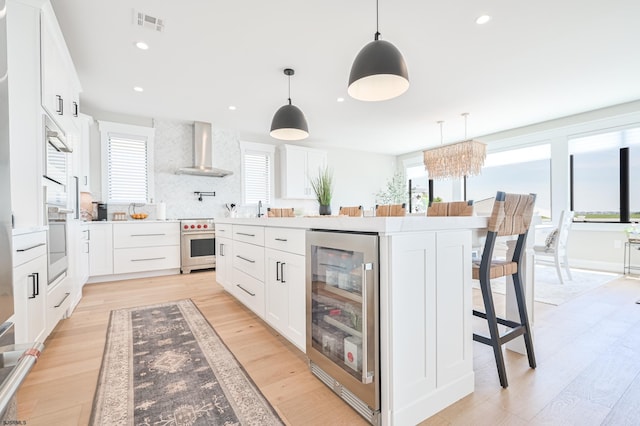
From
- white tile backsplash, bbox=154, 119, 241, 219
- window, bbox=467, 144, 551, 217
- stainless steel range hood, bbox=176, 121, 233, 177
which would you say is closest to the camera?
white tile backsplash, bbox=154, 119, 241, 219

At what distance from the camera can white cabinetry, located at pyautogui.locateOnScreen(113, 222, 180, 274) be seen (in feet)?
13.9

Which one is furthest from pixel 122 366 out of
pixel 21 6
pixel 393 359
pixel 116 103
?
pixel 116 103

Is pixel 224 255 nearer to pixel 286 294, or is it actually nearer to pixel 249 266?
pixel 249 266

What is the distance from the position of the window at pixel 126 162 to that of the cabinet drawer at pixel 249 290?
299 cm

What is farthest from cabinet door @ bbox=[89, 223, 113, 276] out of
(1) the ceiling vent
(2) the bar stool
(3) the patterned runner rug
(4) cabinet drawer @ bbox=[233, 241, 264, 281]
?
(2) the bar stool

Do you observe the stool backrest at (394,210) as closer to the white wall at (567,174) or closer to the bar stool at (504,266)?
the bar stool at (504,266)

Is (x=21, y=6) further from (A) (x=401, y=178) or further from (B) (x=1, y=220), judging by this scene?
(A) (x=401, y=178)

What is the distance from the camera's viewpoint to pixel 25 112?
6.49ft

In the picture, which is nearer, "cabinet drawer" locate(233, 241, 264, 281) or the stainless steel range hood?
"cabinet drawer" locate(233, 241, 264, 281)

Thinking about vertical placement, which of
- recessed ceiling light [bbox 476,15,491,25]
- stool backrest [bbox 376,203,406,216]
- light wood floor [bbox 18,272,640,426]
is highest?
recessed ceiling light [bbox 476,15,491,25]

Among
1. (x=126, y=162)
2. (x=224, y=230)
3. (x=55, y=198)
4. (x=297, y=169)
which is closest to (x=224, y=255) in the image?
(x=224, y=230)

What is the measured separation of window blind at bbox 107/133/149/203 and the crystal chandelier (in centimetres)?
470

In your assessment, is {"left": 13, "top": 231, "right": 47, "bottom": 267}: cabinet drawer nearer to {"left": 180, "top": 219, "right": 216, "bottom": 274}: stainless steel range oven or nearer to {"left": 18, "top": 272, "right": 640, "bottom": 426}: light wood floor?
{"left": 18, "top": 272, "right": 640, "bottom": 426}: light wood floor

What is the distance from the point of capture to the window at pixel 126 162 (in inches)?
182
